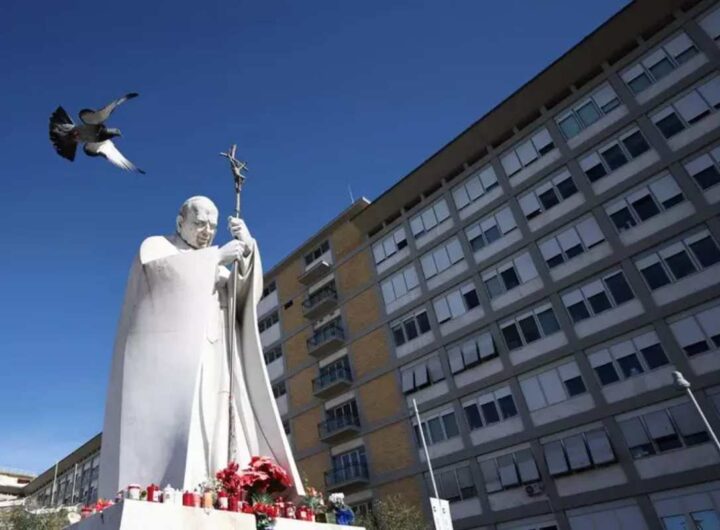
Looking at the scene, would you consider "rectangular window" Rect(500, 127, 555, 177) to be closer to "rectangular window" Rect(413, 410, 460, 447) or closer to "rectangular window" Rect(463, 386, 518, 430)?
"rectangular window" Rect(463, 386, 518, 430)

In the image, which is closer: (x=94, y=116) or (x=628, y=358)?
(x=94, y=116)

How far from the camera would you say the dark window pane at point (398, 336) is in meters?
35.7

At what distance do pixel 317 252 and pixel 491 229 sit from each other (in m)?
16.8

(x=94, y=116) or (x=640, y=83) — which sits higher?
(x=640, y=83)

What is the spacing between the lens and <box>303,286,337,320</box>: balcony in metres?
41.1

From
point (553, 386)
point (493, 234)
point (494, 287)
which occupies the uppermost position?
point (493, 234)

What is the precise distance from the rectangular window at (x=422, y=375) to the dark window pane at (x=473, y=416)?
8.24ft

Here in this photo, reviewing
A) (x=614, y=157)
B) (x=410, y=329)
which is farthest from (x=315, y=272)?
(x=614, y=157)

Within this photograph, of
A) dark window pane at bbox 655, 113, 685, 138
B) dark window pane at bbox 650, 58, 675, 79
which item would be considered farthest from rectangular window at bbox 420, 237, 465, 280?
dark window pane at bbox 650, 58, 675, 79

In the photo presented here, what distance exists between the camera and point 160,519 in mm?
4953

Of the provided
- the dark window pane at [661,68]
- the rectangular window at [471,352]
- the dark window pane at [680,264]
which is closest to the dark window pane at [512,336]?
the rectangular window at [471,352]

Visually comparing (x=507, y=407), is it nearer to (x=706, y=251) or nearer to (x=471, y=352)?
(x=471, y=352)

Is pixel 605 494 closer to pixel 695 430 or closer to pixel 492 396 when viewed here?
pixel 695 430

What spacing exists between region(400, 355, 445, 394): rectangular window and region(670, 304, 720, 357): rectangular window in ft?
42.0
